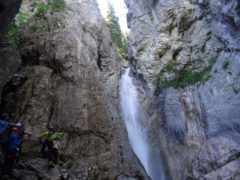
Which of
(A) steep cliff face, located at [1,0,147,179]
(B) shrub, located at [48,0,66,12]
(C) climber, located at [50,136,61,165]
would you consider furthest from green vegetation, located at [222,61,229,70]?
(B) shrub, located at [48,0,66,12]

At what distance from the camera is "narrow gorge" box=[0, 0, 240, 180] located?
14.3m

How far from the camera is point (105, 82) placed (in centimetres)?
2194

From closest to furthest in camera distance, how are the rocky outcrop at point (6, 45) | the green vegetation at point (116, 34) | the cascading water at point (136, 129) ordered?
the rocky outcrop at point (6, 45) → the cascading water at point (136, 129) → the green vegetation at point (116, 34)

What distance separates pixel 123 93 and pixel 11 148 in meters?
16.7

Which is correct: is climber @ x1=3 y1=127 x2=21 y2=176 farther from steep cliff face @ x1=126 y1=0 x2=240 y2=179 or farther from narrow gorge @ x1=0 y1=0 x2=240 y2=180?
steep cliff face @ x1=126 y1=0 x2=240 y2=179

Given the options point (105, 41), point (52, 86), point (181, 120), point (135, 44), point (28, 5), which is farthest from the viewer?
point (135, 44)

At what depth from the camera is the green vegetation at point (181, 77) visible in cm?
1958

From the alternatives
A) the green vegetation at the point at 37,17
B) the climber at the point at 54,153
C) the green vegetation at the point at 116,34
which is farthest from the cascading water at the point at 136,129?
the climber at the point at 54,153

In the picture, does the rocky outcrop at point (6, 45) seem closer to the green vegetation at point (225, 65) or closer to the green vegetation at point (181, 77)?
the green vegetation at point (181, 77)

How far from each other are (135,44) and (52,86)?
12781 mm

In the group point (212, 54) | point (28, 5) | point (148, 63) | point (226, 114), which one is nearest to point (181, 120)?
point (226, 114)

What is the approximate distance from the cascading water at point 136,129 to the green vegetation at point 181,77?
11.9ft

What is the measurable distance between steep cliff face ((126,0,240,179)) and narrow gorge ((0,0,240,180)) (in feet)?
0.23

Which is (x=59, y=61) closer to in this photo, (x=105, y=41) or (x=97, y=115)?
(x=97, y=115)
